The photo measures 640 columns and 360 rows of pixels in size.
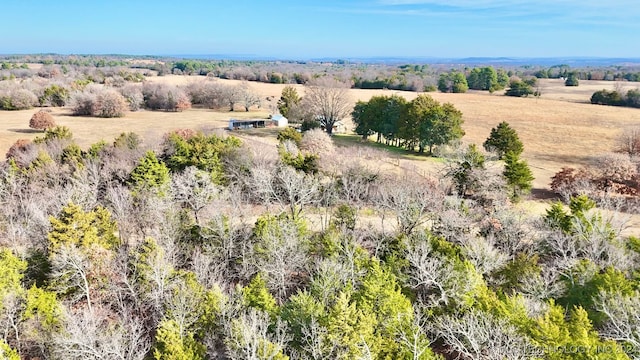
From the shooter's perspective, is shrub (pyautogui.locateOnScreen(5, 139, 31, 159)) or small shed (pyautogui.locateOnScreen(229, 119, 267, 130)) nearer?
shrub (pyautogui.locateOnScreen(5, 139, 31, 159))

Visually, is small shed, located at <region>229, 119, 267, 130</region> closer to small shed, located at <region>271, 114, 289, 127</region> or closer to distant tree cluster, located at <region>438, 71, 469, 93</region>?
small shed, located at <region>271, 114, 289, 127</region>

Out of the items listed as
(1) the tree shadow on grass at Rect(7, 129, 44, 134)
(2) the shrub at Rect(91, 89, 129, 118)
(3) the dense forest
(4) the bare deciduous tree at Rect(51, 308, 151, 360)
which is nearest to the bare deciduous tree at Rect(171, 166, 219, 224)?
(3) the dense forest

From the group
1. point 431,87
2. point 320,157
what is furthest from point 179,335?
point 431,87

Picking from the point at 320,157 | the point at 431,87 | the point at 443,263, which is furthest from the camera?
the point at 431,87

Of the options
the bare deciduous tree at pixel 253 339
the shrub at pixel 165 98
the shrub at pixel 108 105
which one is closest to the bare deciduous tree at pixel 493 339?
the bare deciduous tree at pixel 253 339

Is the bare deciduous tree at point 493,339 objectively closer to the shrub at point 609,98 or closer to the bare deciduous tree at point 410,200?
the bare deciduous tree at point 410,200

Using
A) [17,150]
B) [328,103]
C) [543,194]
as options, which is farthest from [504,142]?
[17,150]

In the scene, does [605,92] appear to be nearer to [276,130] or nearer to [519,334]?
[276,130]
